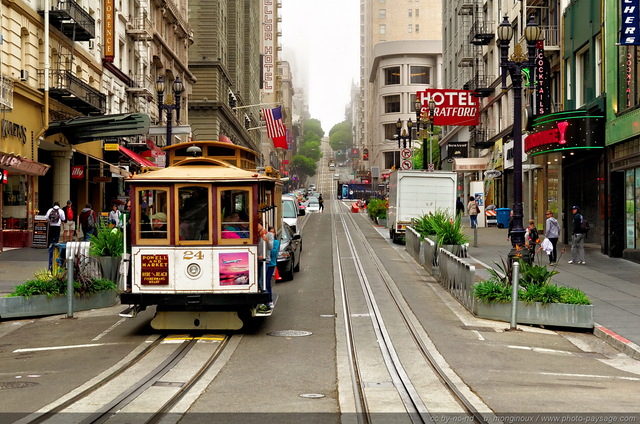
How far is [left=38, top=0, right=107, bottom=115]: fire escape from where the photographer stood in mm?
34656

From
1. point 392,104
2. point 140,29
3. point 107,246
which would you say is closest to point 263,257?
point 107,246

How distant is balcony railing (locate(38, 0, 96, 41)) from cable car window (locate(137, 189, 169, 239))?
881 inches

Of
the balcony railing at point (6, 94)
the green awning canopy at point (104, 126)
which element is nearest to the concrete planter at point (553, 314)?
the balcony railing at point (6, 94)

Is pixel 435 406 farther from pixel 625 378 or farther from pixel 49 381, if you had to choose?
pixel 49 381

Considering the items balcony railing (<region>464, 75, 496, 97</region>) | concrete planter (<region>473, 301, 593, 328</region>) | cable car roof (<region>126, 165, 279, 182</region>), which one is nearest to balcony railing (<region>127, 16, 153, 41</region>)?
balcony railing (<region>464, 75, 496, 97</region>)

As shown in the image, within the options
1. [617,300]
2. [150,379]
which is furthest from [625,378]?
[617,300]

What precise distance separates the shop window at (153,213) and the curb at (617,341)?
7.85 metres

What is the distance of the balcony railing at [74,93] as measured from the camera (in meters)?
34.8

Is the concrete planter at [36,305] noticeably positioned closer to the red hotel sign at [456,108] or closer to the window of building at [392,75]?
the red hotel sign at [456,108]

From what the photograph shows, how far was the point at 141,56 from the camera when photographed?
52.3 meters

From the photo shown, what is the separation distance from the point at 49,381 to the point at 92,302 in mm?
7301

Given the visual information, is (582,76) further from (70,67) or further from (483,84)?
(483,84)

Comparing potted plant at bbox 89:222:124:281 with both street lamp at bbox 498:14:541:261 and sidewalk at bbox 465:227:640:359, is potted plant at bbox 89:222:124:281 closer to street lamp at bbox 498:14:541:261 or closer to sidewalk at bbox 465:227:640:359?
sidewalk at bbox 465:227:640:359

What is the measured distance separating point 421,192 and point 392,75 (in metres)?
105
